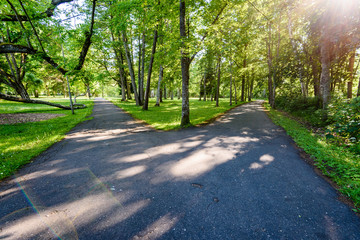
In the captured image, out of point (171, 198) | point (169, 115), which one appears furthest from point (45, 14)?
point (171, 198)

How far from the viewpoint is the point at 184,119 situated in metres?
8.63

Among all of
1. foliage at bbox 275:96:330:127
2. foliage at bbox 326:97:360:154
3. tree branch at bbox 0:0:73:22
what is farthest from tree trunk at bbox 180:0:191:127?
foliage at bbox 275:96:330:127

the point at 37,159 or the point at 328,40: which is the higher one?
A: the point at 328,40

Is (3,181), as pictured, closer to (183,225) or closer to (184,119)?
(183,225)

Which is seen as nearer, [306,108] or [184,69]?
[184,69]

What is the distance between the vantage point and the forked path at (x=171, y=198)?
6.88ft

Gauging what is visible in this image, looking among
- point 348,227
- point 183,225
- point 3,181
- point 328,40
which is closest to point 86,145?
point 3,181

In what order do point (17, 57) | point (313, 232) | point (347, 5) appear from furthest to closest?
1. point (17, 57)
2. point (347, 5)
3. point (313, 232)

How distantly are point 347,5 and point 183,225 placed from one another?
13021 mm

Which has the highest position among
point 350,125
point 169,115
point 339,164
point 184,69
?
point 184,69

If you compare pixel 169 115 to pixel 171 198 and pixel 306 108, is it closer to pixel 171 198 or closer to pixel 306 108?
pixel 171 198

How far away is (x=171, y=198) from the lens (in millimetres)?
2758

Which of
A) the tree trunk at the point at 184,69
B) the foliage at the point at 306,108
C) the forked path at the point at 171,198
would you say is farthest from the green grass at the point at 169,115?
the foliage at the point at 306,108

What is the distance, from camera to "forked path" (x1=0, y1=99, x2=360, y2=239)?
210 cm
